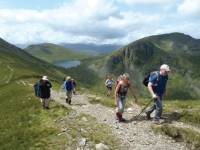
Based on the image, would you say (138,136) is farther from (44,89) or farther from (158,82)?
(44,89)

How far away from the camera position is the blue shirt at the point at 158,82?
2648 cm

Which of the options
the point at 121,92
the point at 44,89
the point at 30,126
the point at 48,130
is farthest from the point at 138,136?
the point at 44,89

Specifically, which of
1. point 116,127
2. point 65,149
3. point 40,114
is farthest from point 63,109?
point 65,149

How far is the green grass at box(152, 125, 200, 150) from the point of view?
24.2 m

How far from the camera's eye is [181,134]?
25078 mm

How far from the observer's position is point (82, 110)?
35688mm

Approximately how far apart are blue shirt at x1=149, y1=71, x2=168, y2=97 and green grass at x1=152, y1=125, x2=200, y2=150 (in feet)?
7.78

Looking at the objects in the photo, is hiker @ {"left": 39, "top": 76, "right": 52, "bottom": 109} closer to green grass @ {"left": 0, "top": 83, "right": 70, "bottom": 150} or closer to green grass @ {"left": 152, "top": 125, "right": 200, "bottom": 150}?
green grass @ {"left": 0, "top": 83, "right": 70, "bottom": 150}

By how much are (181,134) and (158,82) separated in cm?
365

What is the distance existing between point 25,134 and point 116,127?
247 inches

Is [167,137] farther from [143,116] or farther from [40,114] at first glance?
[40,114]

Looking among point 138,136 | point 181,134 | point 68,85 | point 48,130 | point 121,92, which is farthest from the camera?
point 68,85

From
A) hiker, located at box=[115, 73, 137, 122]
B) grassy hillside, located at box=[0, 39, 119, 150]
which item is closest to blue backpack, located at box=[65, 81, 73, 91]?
grassy hillside, located at box=[0, 39, 119, 150]

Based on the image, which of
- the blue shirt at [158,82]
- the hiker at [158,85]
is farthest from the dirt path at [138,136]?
the blue shirt at [158,82]
